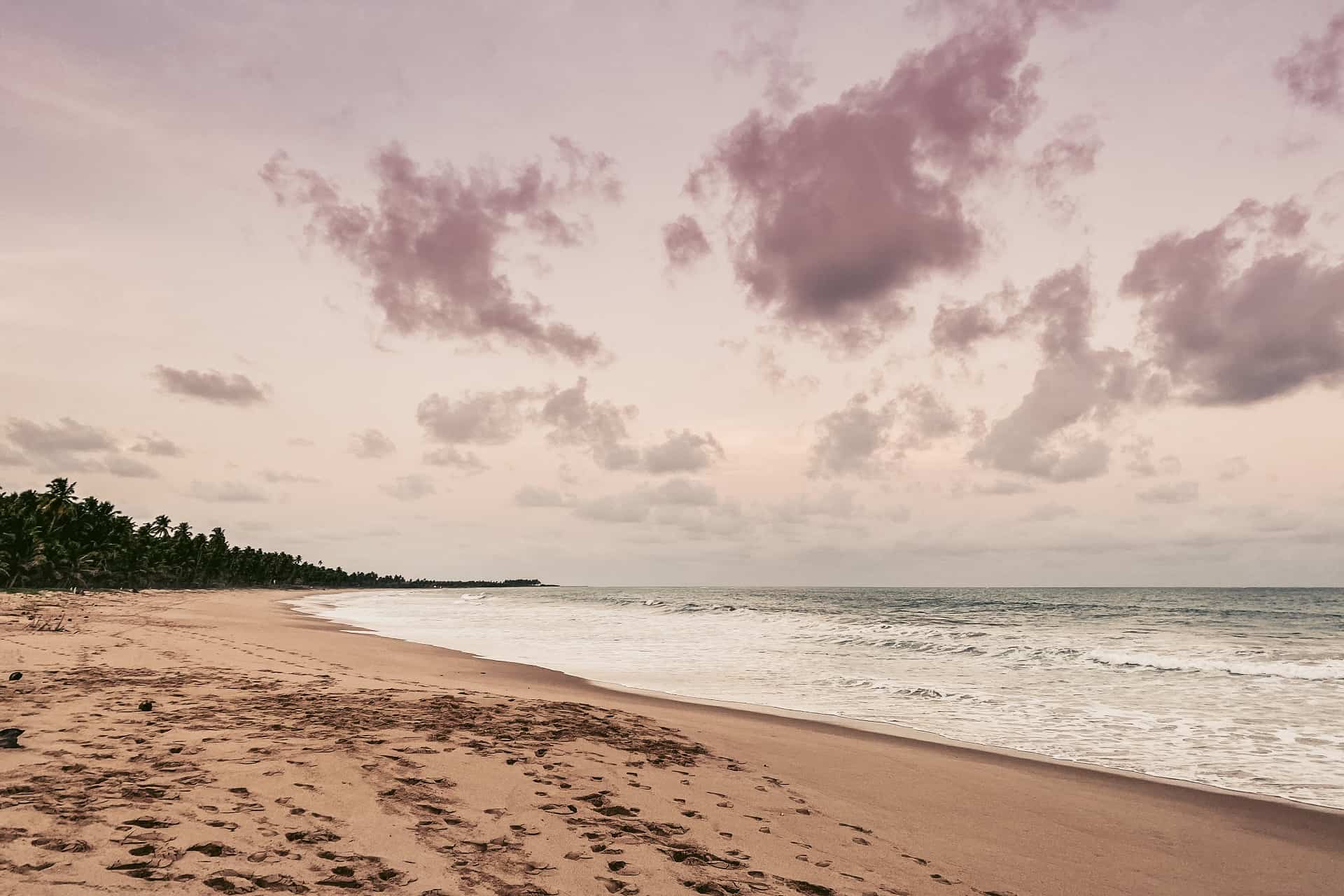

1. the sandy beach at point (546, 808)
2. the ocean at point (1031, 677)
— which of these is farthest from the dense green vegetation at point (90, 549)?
the sandy beach at point (546, 808)

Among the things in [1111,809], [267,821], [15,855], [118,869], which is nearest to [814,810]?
[1111,809]

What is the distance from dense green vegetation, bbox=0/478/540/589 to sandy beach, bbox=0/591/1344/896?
210ft

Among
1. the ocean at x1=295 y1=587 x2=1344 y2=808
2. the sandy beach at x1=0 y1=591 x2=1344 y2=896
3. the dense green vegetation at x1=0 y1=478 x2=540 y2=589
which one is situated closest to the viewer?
the sandy beach at x1=0 y1=591 x2=1344 y2=896

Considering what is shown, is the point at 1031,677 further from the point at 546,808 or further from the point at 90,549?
the point at 90,549

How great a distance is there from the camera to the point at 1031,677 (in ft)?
75.1

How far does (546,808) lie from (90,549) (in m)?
94.9

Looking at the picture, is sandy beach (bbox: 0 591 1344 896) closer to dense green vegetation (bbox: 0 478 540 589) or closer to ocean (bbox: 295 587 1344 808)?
ocean (bbox: 295 587 1344 808)

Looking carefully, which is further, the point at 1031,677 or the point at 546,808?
the point at 1031,677

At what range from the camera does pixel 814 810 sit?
815 centimetres

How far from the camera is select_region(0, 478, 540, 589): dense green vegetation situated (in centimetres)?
5975

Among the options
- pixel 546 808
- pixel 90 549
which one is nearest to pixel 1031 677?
pixel 546 808

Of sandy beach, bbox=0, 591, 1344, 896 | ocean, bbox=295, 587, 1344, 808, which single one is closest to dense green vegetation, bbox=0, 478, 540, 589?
ocean, bbox=295, 587, 1344, 808

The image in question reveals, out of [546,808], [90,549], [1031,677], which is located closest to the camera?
[546,808]

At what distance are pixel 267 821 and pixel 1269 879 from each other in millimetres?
10181
